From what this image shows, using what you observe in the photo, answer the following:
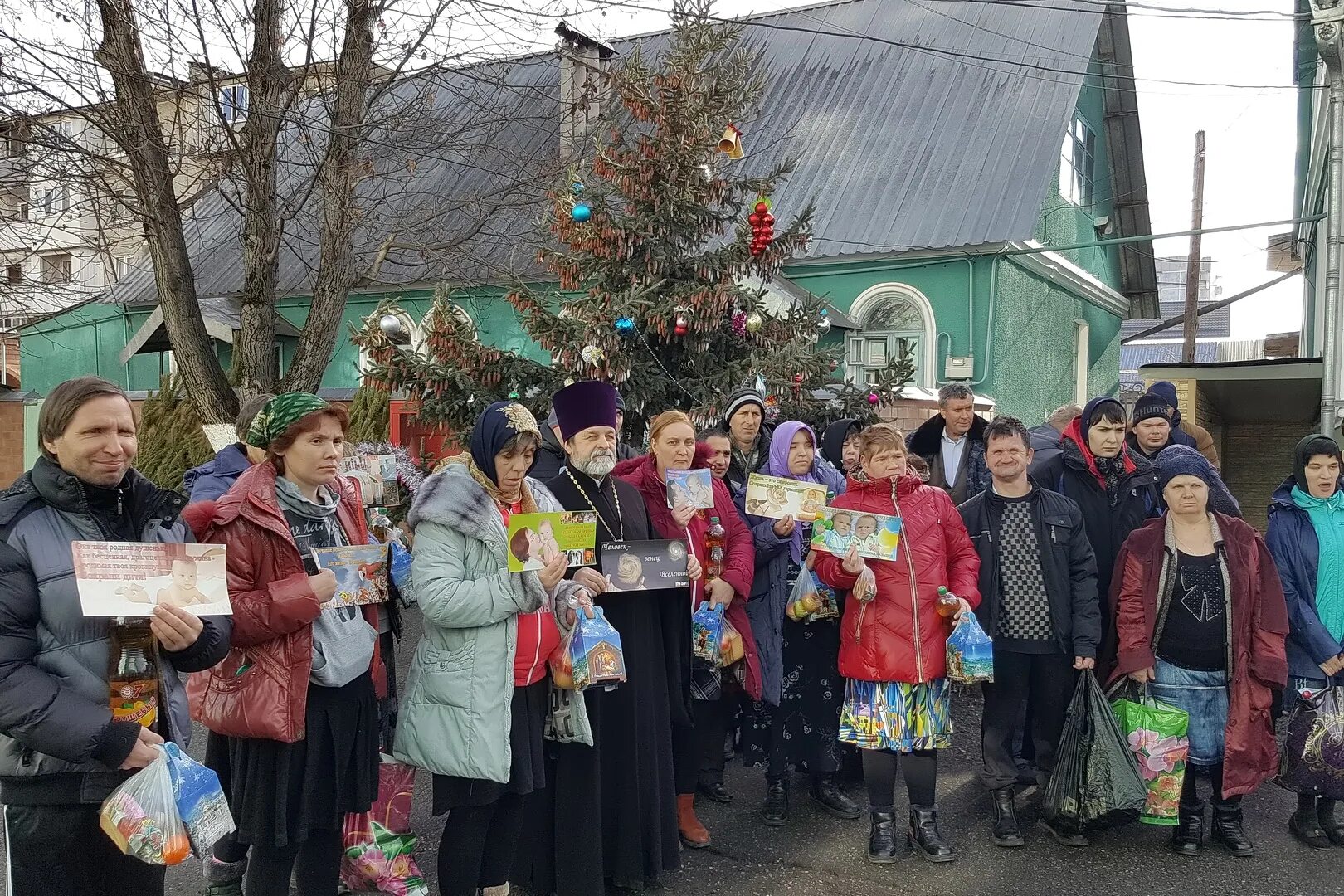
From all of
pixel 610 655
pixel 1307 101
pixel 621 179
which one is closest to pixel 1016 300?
pixel 1307 101

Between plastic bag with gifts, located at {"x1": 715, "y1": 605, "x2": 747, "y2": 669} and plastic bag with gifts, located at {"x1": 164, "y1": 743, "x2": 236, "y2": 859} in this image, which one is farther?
plastic bag with gifts, located at {"x1": 715, "y1": 605, "x2": 747, "y2": 669}

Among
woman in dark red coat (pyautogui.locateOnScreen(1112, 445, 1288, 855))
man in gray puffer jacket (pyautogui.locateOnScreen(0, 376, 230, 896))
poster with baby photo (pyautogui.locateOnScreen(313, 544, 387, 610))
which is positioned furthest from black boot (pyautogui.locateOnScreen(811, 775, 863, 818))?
man in gray puffer jacket (pyautogui.locateOnScreen(0, 376, 230, 896))

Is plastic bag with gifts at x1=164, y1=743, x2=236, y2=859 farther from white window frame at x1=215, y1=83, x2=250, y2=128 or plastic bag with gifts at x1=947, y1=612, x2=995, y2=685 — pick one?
white window frame at x1=215, y1=83, x2=250, y2=128

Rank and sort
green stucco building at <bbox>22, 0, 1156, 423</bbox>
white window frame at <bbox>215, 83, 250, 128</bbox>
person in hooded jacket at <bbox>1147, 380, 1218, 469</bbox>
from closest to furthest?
person in hooded jacket at <bbox>1147, 380, 1218, 469</bbox> < white window frame at <bbox>215, 83, 250, 128</bbox> < green stucco building at <bbox>22, 0, 1156, 423</bbox>

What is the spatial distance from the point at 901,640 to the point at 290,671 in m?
2.67

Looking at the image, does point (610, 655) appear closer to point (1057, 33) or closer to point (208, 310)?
point (208, 310)

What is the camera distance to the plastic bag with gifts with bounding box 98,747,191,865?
9.11 ft

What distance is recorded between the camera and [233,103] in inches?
352

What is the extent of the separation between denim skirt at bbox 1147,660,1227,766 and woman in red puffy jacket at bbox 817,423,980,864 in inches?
43.7

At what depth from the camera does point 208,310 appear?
16984mm

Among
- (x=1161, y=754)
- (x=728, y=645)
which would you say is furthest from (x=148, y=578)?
(x=1161, y=754)

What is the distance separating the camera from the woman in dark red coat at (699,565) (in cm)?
475

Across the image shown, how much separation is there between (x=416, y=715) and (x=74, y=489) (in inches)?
56.6

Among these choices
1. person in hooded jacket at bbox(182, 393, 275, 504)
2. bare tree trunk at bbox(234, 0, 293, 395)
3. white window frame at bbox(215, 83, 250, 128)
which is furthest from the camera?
white window frame at bbox(215, 83, 250, 128)
